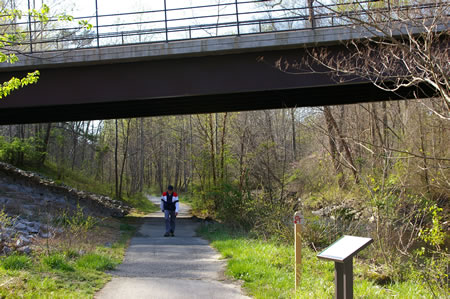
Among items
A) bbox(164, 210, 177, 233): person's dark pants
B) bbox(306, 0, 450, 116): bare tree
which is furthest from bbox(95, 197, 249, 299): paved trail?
bbox(306, 0, 450, 116): bare tree

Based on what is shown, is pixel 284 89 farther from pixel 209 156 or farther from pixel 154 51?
pixel 209 156

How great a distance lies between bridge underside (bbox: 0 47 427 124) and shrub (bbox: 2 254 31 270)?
33.0 feet

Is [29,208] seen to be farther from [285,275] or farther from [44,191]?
[285,275]

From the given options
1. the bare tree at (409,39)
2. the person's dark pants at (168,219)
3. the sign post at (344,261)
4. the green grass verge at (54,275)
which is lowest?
the person's dark pants at (168,219)

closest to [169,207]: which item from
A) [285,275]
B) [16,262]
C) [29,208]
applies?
[29,208]

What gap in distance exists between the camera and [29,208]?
57.4 ft

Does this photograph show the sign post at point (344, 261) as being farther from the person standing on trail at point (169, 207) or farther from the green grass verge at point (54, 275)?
the person standing on trail at point (169, 207)

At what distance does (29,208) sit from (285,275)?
13049 mm

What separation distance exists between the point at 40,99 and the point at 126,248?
8.43 metres

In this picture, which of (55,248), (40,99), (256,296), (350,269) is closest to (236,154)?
(40,99)

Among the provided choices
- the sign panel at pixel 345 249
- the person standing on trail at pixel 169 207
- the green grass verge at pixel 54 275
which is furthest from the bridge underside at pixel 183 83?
the sign panel at pixel 345 249

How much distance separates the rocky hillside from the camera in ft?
31.4

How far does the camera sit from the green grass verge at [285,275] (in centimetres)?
680

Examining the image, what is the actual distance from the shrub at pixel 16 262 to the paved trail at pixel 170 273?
1524 millimetres
